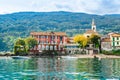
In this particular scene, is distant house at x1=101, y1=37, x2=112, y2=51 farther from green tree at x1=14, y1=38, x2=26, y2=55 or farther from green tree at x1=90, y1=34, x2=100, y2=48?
green tree at x1=14, y1=38, x2=26, y2=55

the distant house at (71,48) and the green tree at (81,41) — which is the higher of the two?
the green tree at (81,41)

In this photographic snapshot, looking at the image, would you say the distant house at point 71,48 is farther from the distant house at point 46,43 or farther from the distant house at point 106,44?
the distant house at point 106,44

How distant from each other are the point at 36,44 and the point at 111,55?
1586 inches

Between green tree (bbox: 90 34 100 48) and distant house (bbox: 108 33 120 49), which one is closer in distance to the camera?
green tree (bbox: 90 34 100 48)

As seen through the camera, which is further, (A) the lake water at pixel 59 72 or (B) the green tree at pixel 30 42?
(B) the green tree at pixel 30 42

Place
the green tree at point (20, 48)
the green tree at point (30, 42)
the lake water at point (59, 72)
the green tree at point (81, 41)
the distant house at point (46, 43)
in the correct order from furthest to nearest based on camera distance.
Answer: the distant house at point (46, 43) < the green tree at point (81, 41) < the green tree at point (30, 42) < the green tree at point (20, 48) < the lake water at point (59, 72)

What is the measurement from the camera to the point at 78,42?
624 feet

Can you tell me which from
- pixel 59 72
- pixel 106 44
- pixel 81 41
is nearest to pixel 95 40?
pixel 81 41

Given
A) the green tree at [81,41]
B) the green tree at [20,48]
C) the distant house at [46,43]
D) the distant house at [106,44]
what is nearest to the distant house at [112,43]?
the distant house at [106,44]

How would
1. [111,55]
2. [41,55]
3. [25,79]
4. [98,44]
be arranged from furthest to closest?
[98,44] → [41,55] → [111,55] → [25,79]

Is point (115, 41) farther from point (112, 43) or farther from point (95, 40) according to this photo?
point (95, 40)

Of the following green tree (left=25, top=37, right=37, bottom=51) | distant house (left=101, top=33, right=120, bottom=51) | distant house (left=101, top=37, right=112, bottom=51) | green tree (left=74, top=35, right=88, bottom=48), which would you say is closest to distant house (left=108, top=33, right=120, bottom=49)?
distant house (left=101, top=33, right=120, bottom=51)

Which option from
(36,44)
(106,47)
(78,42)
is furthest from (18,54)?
(106,47)

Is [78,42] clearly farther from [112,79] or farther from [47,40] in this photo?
[112,79]
